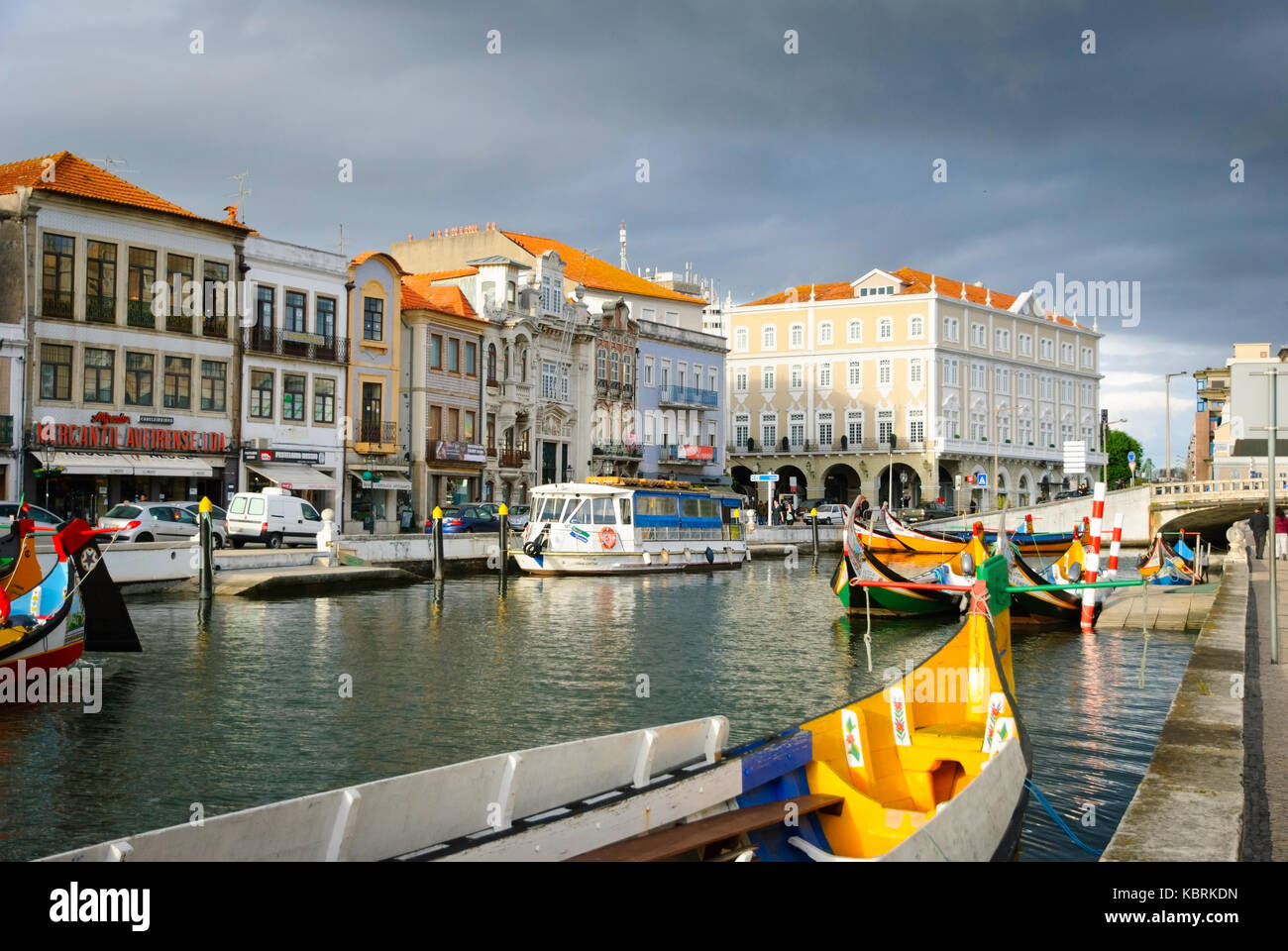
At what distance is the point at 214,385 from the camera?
4197 cm

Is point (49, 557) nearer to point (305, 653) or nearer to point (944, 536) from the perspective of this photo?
point (305, 653)

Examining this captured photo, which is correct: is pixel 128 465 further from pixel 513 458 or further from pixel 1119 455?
pixel 1119 455

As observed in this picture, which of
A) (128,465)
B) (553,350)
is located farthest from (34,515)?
(553,350)

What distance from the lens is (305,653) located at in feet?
68.8

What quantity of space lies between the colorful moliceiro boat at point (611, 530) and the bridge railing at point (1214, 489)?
31641 millimetres

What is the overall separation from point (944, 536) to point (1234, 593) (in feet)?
23.5

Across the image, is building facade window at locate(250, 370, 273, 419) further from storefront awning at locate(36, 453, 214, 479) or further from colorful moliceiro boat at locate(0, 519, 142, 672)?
colorful moliceiro boat at locate(0, 519, 142, 672)

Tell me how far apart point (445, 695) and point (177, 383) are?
27.3 metres

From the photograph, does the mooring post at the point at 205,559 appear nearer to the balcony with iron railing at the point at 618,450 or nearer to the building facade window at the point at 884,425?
the balcony with iron railing at the point at 618,450

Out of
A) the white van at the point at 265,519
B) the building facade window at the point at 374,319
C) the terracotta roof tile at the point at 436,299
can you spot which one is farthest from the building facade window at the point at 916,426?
the white van at the point at 265,519

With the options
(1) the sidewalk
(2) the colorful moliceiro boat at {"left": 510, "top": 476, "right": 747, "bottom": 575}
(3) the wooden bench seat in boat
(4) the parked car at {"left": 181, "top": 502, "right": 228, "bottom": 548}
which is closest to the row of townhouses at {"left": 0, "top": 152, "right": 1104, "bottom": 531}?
(4) the parked car at {"left": 181, "top": 502, "right": 228, "bottom": 548}

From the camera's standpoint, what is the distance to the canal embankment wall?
22.0ft

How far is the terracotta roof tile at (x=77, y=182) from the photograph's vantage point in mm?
37312

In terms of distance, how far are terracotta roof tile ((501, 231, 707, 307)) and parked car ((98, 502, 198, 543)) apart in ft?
107
